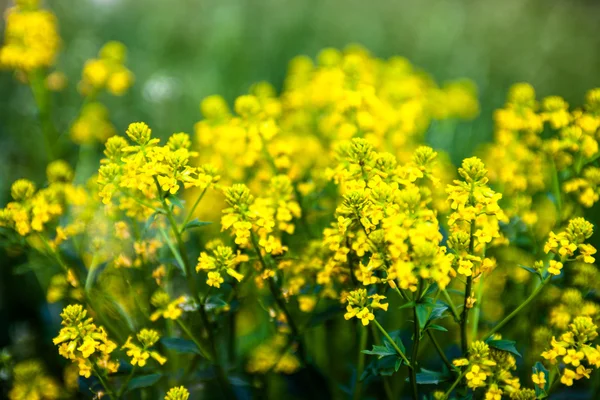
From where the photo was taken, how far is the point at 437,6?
6062 millimetres

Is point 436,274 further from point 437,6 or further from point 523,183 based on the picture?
point 437,6

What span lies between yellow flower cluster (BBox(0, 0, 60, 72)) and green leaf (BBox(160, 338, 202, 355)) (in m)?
1.65

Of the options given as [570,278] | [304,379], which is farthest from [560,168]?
[304,379]

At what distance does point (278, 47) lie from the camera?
5.30 meters

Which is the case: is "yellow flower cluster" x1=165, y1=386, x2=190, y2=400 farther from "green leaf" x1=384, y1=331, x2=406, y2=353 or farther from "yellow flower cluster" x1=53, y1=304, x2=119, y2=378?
"green leaf" x1=384, y1=331, x2=406, y2=353

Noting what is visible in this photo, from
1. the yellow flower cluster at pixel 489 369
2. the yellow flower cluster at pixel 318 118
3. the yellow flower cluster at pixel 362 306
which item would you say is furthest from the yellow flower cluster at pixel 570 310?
the yellow flower cluster at pixel 318 118

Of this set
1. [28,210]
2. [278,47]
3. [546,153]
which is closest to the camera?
[28,210]

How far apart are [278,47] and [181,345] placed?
3879mm

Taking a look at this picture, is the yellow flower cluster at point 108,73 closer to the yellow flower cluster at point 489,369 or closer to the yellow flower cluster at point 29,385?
the yellow flower cluster at point 29,385

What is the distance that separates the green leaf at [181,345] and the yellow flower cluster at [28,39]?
1649mm

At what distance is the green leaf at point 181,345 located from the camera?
183 cm

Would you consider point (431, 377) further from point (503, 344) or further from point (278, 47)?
point (278, 47)

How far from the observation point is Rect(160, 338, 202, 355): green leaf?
6.01 ft

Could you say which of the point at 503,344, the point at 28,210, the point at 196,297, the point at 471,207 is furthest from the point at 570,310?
the point at 28,210
